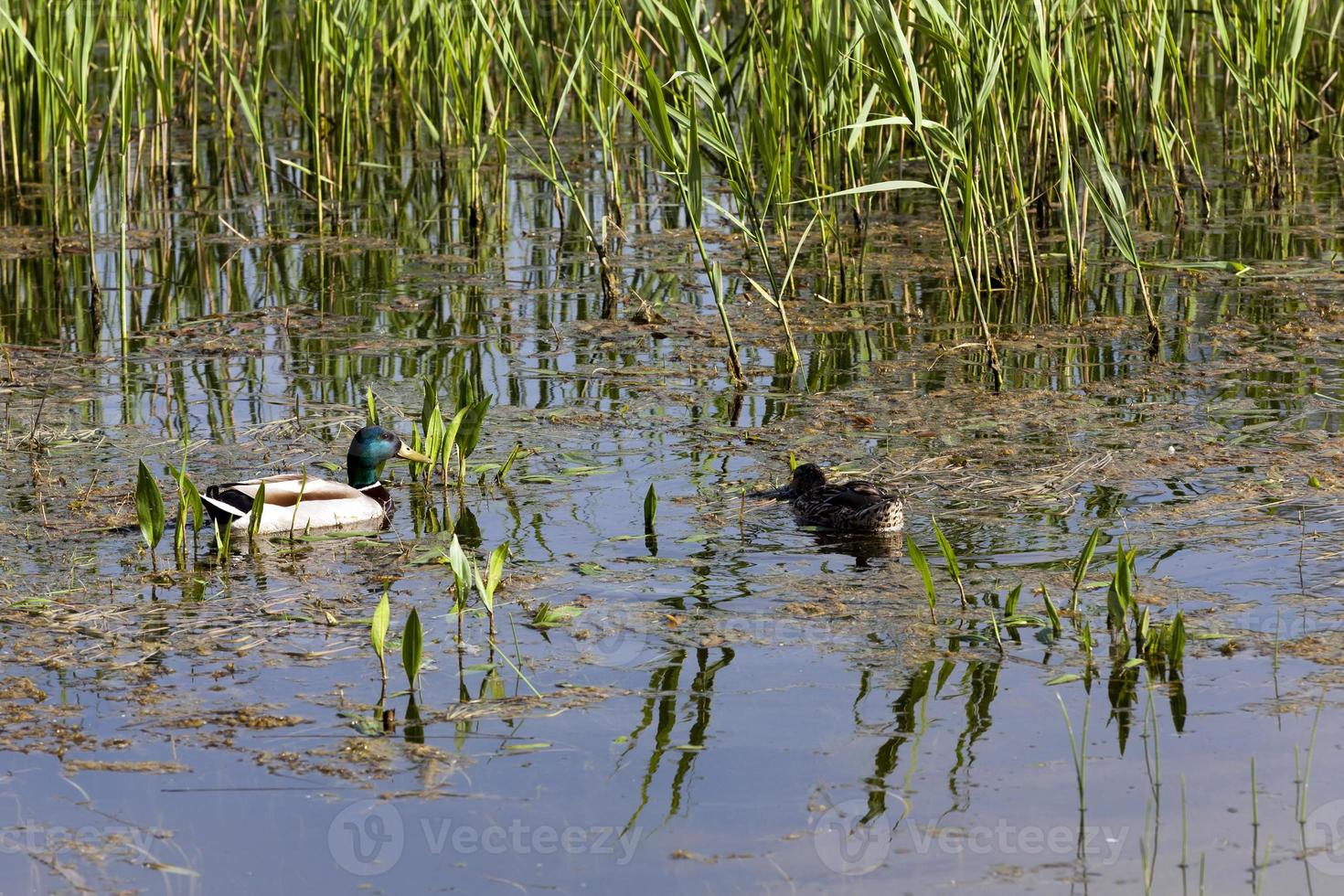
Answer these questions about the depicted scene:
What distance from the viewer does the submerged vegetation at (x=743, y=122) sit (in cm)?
758

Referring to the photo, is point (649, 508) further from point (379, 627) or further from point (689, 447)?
point (379, 627)

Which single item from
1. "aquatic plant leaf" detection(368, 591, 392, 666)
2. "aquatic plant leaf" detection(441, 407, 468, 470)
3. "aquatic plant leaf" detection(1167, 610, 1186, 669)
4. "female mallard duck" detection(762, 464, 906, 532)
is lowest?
"aquatic plant leaf" detection(1167, 610, 1186, 669)

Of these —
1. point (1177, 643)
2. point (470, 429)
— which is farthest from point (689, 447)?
point (1177, 643)

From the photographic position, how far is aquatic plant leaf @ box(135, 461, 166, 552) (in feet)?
17.6

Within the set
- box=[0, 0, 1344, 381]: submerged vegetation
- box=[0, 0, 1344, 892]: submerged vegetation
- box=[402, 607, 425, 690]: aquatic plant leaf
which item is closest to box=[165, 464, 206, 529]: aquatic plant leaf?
box=[0, 0, 1344, 892]: submerged vegetation

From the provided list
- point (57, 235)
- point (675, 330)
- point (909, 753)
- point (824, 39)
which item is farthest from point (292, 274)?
point (909, 753)

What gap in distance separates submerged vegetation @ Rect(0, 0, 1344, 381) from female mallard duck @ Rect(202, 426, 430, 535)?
1634 mm

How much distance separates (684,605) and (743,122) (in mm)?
8275

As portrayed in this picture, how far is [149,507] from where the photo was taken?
5414 millimetres

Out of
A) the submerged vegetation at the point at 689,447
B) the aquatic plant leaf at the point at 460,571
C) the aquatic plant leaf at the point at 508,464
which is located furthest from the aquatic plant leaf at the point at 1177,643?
the aquatic plant leaf at the point at 508,464

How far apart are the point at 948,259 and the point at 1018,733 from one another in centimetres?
597

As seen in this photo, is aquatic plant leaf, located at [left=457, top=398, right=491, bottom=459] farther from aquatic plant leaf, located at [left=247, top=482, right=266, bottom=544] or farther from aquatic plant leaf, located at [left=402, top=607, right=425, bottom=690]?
aquatic plant leaf, located at [left=402, top=607, right=425, bottom=690]

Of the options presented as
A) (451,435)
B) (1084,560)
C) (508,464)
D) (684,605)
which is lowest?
(684,605)

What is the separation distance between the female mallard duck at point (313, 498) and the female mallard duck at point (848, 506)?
146 cm
